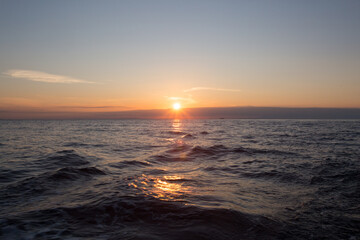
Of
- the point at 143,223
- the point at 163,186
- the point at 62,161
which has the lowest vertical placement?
the point at 62,161

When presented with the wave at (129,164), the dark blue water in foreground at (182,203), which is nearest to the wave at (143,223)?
the dark blue water in foreground at (182,203)

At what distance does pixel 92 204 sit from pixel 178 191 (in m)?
2.71

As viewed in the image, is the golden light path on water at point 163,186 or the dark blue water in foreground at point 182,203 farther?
the golden light path on water at point 163,186

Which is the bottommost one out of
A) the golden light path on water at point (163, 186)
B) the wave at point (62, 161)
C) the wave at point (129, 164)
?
the wave at point (129, 164)

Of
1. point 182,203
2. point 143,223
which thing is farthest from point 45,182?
point 182,203

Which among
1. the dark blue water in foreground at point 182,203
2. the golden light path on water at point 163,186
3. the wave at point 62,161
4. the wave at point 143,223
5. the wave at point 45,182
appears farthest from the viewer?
the wave at point 62,161

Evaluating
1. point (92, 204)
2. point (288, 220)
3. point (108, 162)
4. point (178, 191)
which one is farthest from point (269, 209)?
point (108, 162)

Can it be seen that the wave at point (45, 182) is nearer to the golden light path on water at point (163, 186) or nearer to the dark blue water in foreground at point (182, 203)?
the dark blue water in foreground at point (182, 203)

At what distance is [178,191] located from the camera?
282 inches

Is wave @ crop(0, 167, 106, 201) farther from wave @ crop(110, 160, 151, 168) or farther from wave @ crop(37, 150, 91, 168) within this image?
wave @ crop(37, 150, 91, 168)

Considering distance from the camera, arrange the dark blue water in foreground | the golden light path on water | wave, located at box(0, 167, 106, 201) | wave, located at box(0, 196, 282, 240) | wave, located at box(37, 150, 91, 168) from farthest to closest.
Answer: wave, located at box(37, 150, 91, 168) < wave, located at box(0, 167, 106, 201) < the golden light path on water < the dark blue water in foreground < wave, located at box(0, 196, 282, 240)

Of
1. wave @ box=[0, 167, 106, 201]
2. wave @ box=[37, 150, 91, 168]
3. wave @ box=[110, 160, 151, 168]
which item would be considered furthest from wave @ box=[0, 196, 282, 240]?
Result: wave @ box=[37, 150, 91, 168]

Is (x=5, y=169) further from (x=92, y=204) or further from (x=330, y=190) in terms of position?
(x=330, y=190)

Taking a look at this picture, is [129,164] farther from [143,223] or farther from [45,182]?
[143,223]
